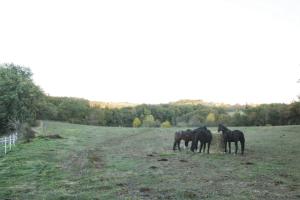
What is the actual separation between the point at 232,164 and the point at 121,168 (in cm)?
678

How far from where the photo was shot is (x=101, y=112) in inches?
4998

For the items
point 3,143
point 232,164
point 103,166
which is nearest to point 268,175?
point 232,164

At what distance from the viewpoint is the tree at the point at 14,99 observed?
46.7m

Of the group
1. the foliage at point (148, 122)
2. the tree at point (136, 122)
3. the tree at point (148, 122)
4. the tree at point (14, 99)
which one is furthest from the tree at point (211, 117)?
the tree at point (14, 99)

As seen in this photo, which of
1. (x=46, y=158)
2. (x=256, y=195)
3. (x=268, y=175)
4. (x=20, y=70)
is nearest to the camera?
(x=256, y=195)

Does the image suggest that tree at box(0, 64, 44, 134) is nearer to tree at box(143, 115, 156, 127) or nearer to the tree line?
the tree line

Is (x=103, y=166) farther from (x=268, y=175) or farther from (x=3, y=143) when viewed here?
(x=3, y=143)

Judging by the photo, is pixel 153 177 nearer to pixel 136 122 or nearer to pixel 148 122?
pixel 148 122

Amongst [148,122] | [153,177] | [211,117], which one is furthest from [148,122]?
[153,177]

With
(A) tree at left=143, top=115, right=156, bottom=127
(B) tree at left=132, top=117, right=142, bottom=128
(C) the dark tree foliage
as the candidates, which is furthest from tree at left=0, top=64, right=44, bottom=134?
(B) tree at left=132, top=117, right=142, bottom=128

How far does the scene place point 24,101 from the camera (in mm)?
48938

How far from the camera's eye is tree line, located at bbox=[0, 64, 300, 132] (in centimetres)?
4760

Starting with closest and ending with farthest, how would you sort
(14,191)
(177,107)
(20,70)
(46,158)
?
(14,191) < (46,158) < (20,70) < (177,107)

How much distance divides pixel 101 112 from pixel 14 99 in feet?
263
